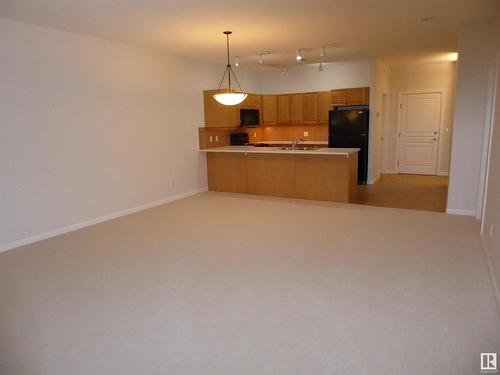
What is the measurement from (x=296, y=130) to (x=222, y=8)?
5429 mm

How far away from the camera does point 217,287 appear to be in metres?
3.16

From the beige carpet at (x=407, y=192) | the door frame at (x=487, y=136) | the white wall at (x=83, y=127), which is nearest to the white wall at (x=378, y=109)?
the beige carpet at (x=407, y=192)

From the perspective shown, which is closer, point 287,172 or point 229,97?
point 229,97

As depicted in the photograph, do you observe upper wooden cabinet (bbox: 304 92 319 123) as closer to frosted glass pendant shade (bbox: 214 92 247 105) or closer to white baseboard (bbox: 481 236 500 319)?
frosted glass pendant shade (bbox: 214 92 247 105)

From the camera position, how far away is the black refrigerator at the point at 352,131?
7641 millimetres

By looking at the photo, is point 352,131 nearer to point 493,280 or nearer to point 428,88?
point 428,88

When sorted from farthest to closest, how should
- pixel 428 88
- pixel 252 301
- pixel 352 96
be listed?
pixel 428 88 < pixel 352 96 < pixel 252 301

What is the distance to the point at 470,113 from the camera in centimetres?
498

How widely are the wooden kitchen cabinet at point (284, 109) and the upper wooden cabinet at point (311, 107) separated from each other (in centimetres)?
43

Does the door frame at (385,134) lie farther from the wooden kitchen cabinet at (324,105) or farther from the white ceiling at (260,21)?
the white ceiling at (260,21)

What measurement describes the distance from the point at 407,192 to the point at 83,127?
578 centimetres

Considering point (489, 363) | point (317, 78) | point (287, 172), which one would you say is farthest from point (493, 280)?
point (317, 78)

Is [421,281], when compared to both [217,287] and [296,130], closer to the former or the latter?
[217,287]

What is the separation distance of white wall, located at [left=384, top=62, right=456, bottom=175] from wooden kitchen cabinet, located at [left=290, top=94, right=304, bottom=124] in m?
2.38
